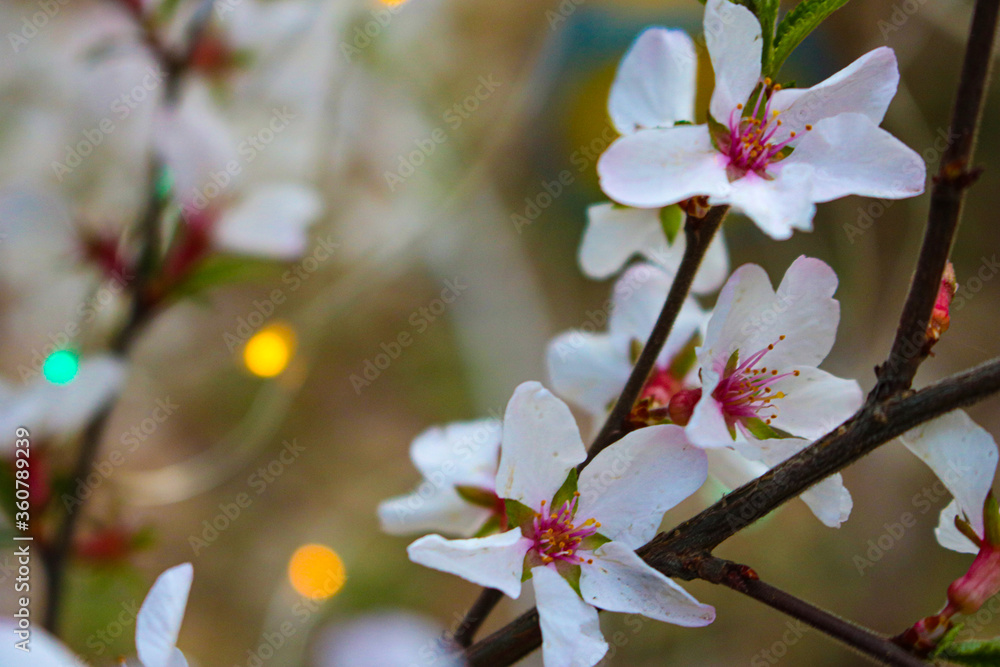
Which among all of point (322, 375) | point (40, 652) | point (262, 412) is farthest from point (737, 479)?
point (322, 375)

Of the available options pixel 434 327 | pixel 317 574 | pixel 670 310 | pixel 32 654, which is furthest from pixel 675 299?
pixel 434 327

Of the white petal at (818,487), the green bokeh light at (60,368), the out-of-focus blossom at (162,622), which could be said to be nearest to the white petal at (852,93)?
the white petal at (818,487)

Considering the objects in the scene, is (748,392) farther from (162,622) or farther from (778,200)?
(162,622)

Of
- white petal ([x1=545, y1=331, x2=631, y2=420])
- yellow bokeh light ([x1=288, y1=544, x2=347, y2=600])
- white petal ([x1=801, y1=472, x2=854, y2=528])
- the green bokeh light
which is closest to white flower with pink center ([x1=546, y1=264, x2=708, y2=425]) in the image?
white petal ([x1=545, y1=331, x2=631, y2=420])

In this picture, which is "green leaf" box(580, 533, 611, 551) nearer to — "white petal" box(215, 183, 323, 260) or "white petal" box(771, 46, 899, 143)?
"white petal" box(771, 46, 899, 143)

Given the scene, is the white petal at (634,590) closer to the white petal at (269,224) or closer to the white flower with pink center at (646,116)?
the white flower with pink center at (646,116)
